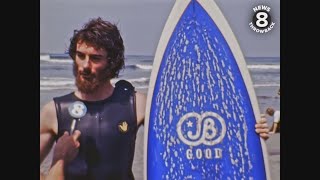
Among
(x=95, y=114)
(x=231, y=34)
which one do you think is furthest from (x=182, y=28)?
(x=95, y=114)

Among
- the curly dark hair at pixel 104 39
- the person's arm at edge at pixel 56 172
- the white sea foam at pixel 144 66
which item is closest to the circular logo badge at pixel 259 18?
the white sea foam at pixel 144 66

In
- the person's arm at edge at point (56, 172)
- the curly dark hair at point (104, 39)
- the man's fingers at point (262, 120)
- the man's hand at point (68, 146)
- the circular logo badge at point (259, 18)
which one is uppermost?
the circular logo badge at point (259, 18)

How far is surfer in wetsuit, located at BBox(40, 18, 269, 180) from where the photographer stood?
2.29 meters

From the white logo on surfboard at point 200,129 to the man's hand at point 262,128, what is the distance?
193mm

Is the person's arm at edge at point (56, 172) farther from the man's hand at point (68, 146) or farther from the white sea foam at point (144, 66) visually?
the white sea foam at point (144, 66)

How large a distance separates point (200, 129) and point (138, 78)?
361 mm

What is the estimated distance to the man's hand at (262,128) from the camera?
233 centimetres

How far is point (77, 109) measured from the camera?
2.29m

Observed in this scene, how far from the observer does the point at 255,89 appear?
2336 mm

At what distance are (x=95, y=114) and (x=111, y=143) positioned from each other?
148 mm

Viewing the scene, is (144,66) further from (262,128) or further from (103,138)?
(262,128)

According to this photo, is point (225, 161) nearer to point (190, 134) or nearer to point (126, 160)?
point (190, 134)

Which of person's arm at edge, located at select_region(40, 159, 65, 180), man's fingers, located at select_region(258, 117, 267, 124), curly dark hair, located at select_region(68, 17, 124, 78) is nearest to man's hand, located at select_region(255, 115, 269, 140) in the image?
man's fingers, located at select_region(258, 117, 267, 124)

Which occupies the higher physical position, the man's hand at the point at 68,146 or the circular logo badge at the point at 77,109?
the circular logo badge at the point at 77,109
